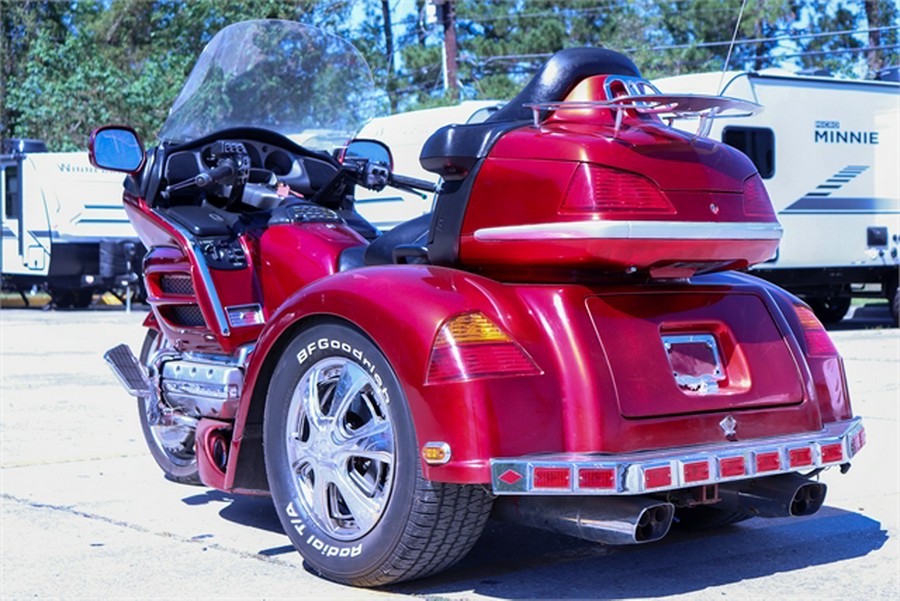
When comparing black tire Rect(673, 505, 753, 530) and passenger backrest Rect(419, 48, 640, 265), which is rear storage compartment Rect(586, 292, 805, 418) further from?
black tire Rect(673, 505, 753, 530)

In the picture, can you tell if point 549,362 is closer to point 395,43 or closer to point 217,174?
point 217,174

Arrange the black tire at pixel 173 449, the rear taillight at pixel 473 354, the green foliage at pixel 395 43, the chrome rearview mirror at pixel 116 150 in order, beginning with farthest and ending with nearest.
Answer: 1. the green foliage at pixel 395 43
2. the black tire at pixel 173 449
3. the chrome rearview mirror at pixel 116 150
4. the rear taillight at pixel 473 354

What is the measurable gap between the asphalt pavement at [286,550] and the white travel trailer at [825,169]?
9.25 metres

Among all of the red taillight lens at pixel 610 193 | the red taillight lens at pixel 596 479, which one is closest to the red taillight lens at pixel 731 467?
the red taillight lens at pixel 596 479

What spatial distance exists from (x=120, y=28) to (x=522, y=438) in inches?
1521

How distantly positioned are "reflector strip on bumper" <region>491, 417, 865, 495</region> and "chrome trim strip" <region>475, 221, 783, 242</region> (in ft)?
2.19

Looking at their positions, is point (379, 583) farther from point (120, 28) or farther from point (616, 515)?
point (120, 28)

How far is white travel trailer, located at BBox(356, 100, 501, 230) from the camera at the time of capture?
59.4 ft

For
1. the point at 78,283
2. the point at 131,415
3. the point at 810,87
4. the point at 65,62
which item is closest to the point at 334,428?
the point at 131,415

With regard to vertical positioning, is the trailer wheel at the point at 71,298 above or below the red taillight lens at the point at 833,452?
below

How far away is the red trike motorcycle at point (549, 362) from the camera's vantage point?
13.4 feet

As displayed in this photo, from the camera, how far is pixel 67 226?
24.7m

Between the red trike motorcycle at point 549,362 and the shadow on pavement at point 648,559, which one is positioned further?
the shadow on pavement at point 648,559

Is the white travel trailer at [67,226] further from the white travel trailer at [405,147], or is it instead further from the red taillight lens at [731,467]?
the red taillight lens at [731,467]
